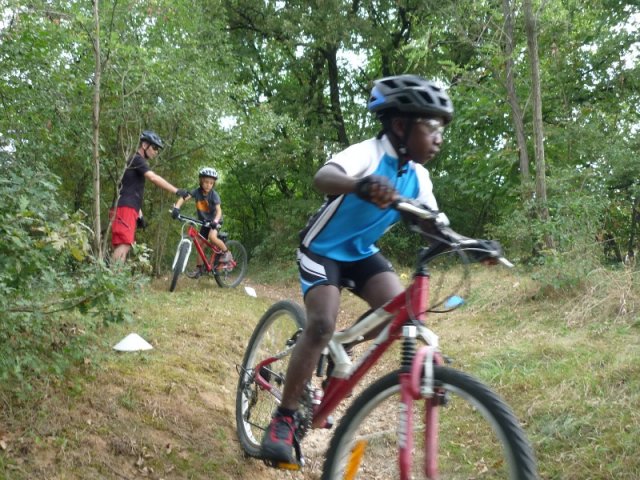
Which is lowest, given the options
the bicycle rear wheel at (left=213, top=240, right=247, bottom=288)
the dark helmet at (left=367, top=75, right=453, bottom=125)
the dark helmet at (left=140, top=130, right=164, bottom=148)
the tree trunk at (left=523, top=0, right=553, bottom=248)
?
the bicycle rear wheel at (left=213, top=240, right=247, bottom=288)

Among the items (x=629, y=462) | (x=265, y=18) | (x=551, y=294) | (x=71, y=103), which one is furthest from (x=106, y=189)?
(x=265, y=18)

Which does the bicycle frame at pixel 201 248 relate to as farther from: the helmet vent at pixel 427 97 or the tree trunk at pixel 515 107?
the helmet vent at pixel 427 97

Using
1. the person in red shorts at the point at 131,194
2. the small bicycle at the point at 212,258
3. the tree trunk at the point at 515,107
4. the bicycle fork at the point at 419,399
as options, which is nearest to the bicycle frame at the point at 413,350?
the bicycle fork at the point at 419,399

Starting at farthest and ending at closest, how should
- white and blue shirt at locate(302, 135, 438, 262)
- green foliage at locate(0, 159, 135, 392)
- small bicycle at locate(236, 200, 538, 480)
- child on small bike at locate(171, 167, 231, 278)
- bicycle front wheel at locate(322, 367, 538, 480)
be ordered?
child on small bike at locate(171, 167, 231, 278) < green foliage at locate(0, 159, 135, 392) < white and blue shirt at locate(302, 135, 438, 262) < small bicycle at locate(236, 200, 538, 480) < bicycle front wheel at locate(322, 367, 538, 480)

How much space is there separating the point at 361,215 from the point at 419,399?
101 cm

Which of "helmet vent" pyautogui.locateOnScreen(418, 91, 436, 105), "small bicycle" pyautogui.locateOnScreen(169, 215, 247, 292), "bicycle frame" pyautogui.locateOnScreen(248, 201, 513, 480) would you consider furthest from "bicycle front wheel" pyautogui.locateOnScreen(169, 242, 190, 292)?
"helmet vent" pyautogui.locateOnScreen(418, 91, 436, 105)

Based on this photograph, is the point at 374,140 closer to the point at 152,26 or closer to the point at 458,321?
the point at 458,321

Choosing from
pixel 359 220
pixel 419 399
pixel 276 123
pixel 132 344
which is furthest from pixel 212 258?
pixel 419 399

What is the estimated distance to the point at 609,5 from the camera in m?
11.8

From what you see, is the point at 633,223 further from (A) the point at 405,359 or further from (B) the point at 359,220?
(A) the point at 405,359

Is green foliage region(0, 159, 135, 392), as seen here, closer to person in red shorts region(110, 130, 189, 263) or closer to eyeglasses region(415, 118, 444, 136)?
eyeglasses region(415, 118, 444, 136)

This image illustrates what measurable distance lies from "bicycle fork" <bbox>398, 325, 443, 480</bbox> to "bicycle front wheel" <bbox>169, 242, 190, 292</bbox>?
6751mm

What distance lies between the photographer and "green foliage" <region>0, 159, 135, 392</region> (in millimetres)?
2869

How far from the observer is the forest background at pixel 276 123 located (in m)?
3.34
